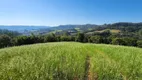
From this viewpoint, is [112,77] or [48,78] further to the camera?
[112,77]

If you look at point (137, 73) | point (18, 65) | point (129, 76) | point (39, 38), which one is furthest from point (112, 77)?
point (39, 38)

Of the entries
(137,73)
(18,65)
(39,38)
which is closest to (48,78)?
(18,65)

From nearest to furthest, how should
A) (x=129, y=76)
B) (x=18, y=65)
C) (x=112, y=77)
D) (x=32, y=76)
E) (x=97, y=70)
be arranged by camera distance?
(x=32, y=76)
(x=18, y=65)
(x=112, y=77)
(x=129, y=76)
(x=97, y=70)

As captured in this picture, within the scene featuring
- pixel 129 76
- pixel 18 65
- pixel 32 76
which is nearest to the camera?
pixel 32 76

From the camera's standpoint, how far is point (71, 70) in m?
9.62

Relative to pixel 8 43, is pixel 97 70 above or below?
above

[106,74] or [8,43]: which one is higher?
[106,74]

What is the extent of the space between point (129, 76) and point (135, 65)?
232cm

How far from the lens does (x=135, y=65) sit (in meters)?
11.8

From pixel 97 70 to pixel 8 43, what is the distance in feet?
203

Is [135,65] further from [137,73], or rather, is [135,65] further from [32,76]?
[32,76]

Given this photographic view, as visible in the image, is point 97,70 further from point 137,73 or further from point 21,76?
point 21,76

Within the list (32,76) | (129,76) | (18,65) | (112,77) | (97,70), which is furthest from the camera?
Result: (97,70)

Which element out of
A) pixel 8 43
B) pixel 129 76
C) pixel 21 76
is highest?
pixel 21 76
